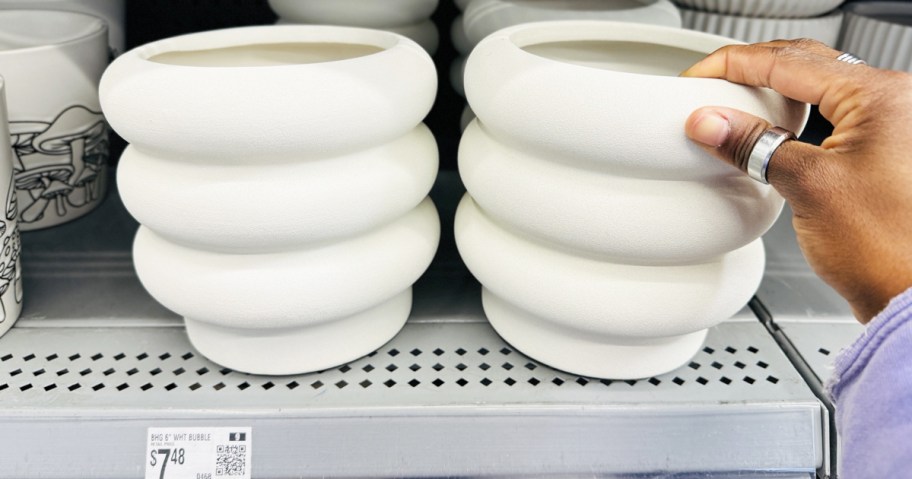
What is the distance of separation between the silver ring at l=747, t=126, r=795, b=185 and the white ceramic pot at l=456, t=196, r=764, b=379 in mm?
95

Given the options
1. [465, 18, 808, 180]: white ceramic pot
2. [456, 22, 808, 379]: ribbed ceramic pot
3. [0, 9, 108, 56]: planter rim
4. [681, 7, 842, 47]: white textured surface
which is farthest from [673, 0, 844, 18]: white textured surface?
[0, 9, 108, 56]: planter rim

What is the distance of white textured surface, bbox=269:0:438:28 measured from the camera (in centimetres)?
71

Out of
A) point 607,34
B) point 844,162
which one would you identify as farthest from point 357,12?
point 844,162

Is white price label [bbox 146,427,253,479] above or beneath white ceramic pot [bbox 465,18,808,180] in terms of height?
beneath

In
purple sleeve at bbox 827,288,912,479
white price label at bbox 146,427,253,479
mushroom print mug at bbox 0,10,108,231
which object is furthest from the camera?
mushroom print mug at bbox 0,10,108,231

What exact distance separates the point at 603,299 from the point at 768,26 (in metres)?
0.45

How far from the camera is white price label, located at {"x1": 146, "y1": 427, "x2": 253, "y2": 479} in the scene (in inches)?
19.0

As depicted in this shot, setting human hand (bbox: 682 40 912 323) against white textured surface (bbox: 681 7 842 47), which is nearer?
human hand (bbox: 682 40 912 323)

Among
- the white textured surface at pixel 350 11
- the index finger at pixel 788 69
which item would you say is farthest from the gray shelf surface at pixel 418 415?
the white textured surface at pixel 350 11

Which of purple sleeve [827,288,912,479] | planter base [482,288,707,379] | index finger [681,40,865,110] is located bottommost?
planter base [482,288,707,379]

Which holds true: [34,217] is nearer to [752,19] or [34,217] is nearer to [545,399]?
[545,399]

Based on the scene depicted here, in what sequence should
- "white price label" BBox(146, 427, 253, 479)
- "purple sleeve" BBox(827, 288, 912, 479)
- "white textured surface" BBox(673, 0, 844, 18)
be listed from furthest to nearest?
1. "white textured surface" BBox(673, 0, 844, 18)
2. "white price label" BBox(146, 427, 253, 479)
3. "purple sleeve" BBox(827, 288, 912, 479)

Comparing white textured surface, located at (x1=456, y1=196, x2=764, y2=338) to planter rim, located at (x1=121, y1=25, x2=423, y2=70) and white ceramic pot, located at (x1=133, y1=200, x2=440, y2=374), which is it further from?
planter rim, located at (x1=121, y1=25, x2=423, y2=70)

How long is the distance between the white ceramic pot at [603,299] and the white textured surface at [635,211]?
16 millimetres
